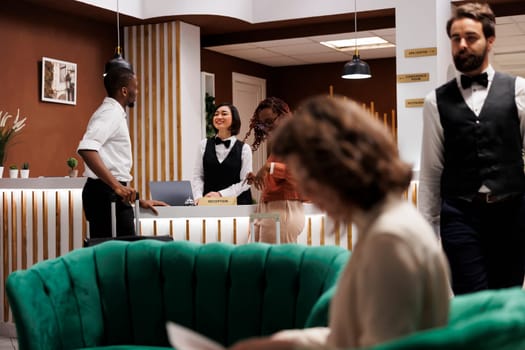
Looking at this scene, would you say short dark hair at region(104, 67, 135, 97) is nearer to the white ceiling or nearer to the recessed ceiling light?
the white ceiling

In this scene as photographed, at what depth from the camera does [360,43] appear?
1080 centimetres

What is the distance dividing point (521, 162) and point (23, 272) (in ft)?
6.42

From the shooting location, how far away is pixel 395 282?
152 cm

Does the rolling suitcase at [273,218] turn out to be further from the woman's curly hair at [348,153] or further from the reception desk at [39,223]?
the woman's curly hair at [348,153]

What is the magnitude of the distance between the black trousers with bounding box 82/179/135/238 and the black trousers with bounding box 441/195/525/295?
7.15 feet

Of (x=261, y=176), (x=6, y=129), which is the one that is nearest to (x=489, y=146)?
(x=261, y=176)

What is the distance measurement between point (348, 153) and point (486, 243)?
1.72m

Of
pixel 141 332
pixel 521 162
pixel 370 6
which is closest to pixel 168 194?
pixel 141 332

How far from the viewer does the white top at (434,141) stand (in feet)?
10.5

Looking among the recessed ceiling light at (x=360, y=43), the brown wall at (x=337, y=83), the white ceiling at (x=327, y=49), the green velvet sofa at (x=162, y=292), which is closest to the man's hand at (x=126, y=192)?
the green velvet sofa at (x=162, y=292)

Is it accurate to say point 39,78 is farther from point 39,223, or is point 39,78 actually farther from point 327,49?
point 327,49

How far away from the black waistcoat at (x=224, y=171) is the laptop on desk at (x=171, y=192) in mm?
424

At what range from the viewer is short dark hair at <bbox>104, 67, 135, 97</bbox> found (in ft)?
15.9

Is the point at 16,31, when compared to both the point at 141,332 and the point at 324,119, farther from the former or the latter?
the point at 324,119
